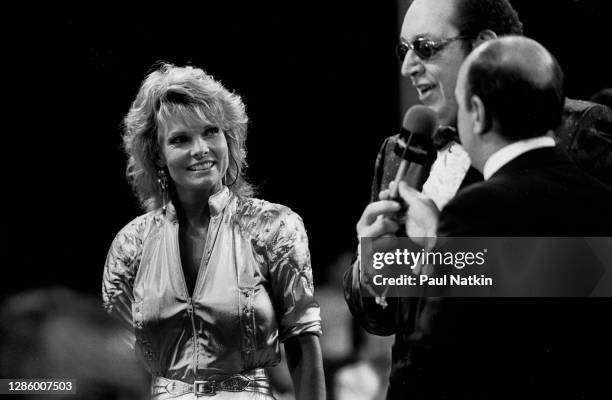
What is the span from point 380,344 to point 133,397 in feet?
2.25

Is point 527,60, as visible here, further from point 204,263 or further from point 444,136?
point 204,263

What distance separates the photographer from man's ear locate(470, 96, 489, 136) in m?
1.02

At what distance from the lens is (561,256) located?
102cm

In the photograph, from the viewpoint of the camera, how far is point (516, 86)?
1.01 m

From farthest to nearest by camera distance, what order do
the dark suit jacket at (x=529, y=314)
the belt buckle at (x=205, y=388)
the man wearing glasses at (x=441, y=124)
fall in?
the belt buckle at (x=205, y=388) → the man wearing glasses at (x=441, y=124) → the dark suit jacket at (x=529, y=314)

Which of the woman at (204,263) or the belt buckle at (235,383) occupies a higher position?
the woman at (204,263)

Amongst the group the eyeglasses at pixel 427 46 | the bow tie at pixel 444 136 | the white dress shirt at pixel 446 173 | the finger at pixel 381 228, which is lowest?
the finger at pixel 381 228

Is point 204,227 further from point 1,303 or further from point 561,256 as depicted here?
point 561,256

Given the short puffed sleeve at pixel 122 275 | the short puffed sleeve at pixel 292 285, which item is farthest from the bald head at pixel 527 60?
the short puffed sleeve at pixel 122 275

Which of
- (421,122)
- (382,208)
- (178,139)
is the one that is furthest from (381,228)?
(178,139)

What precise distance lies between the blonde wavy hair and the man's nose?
60cm

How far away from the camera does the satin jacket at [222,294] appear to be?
1.66m

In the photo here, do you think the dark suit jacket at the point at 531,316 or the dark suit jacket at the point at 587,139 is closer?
the dark suit jacket at the point at 531,316

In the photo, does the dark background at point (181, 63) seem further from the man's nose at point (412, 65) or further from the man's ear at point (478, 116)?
the man's ear at point (478, 116)
